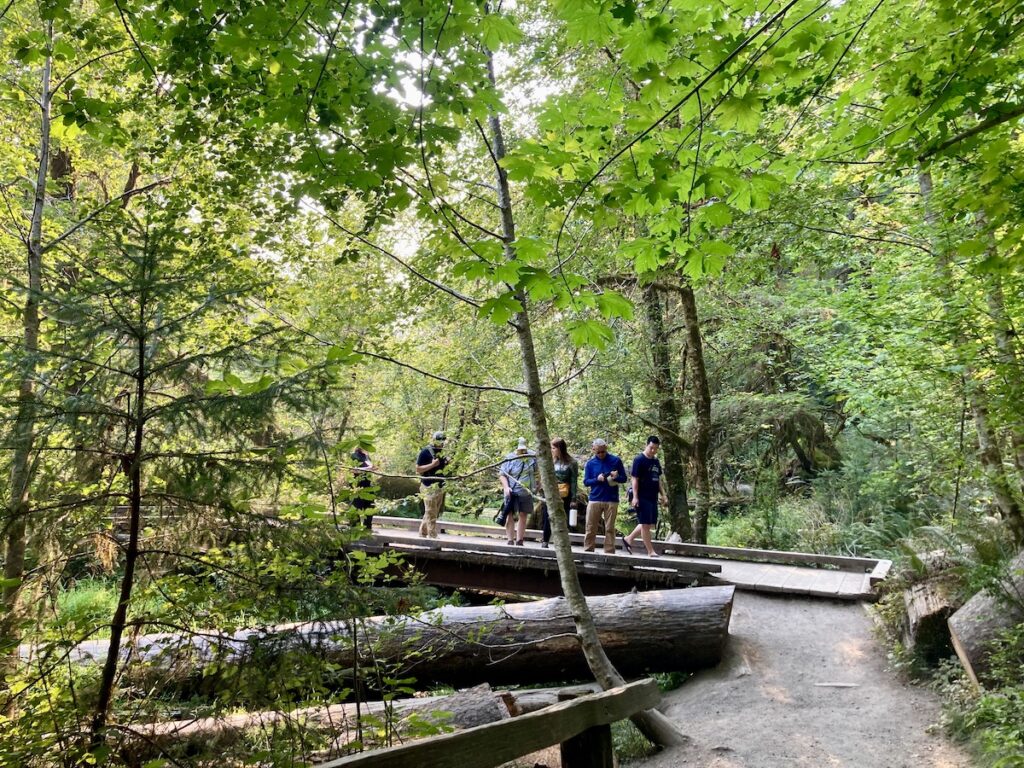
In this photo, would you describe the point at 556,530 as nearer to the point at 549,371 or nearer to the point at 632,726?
the point at 632,726

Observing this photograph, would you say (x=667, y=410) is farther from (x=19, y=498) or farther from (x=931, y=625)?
(x=19, y=498)

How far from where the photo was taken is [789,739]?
19.9 feet

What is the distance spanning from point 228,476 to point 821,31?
12.6 ft

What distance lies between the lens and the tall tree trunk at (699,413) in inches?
488

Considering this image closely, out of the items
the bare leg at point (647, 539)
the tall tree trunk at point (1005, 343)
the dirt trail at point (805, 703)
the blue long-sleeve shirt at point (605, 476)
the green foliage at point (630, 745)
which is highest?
the tall tree trunk at point (1005, 343)

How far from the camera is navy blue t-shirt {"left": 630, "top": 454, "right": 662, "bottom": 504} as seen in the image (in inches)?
404

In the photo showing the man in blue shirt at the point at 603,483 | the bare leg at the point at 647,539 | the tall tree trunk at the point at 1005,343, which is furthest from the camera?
the bare leg at the point at 647,539

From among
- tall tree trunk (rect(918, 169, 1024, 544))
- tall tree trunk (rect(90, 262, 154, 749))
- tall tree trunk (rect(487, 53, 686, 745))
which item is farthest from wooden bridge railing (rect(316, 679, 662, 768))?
tall tree trunk (rect(918, 169, 1024, 544))

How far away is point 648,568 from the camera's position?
375 inches

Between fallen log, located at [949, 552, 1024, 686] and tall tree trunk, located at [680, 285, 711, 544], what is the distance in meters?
6.14

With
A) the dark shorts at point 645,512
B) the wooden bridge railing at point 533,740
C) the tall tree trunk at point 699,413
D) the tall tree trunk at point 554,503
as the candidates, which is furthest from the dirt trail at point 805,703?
the tall tree trunk at point 699,413

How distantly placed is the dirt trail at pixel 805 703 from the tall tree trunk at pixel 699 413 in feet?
11.0

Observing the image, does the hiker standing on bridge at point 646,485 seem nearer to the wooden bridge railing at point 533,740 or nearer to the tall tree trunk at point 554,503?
the tall tree trunk at point 554,503

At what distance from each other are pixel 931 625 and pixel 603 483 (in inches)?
183
